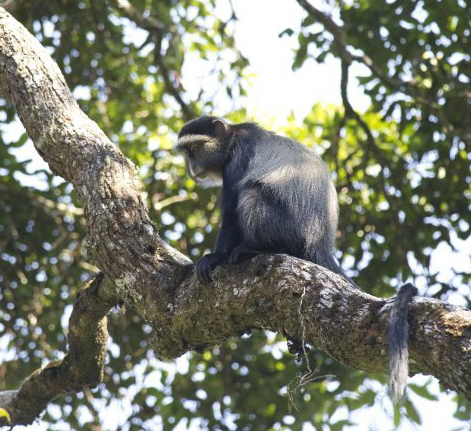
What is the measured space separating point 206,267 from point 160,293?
12.4 inches

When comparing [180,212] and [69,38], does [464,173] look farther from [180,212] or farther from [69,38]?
[69,38]

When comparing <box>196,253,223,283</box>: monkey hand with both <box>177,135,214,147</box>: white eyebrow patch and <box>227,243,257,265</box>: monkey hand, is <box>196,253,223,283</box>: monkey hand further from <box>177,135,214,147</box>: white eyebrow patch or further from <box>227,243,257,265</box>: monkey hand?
<box>177,135,214,147</box>: white eyebrow patch

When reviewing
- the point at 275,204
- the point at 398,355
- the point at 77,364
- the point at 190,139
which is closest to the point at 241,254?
the point at 275,204

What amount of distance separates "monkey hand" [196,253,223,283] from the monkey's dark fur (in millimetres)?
17

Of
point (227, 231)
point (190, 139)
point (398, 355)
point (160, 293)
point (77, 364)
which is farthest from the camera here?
point (190, 139)

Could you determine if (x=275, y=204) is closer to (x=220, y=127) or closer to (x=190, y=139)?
(x=220, y=127)

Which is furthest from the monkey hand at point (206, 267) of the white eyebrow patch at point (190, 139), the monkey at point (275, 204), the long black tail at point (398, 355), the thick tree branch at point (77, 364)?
the white eyebrow patch at point (190, 139)

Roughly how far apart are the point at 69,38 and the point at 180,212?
2467mm

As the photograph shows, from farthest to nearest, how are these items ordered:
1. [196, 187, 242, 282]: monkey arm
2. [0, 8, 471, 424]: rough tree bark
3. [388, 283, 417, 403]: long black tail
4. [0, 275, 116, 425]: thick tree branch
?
[196, 187, 242, 282]: monkey arm < [0, 275, 116, 425]: thick tree branch < [0, 8, 471, 424]: rough tree bark < [388, 283, 417, 403]: long black tail

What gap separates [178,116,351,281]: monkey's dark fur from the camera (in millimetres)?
4938

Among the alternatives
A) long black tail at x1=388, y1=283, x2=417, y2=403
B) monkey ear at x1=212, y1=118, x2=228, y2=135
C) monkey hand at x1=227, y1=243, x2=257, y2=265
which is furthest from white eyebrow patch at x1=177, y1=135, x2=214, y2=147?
long black tail at x1=388, y1=283, x2=417, y2=403

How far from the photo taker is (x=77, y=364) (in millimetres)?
4973

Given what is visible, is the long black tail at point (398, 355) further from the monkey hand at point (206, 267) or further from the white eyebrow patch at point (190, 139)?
the white eyebrow patch at point (190, 139)

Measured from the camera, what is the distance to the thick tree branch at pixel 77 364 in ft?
15.5
